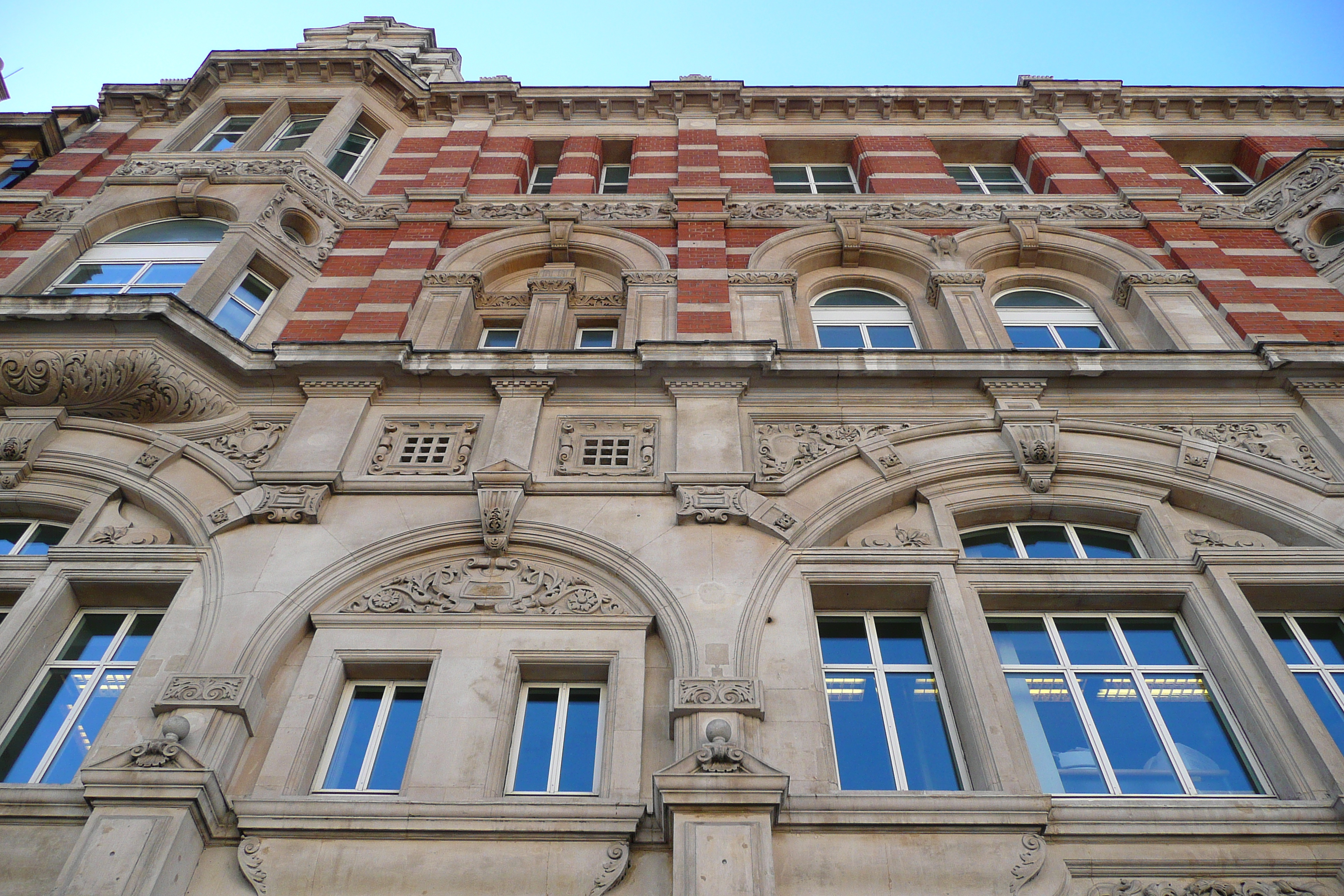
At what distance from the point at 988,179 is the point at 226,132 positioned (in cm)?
1520

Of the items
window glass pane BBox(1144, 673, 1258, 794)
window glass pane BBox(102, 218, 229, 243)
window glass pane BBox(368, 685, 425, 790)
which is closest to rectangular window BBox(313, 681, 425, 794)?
window glass pane BBox(368, 685, 425, 790)

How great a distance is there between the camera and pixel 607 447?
38.5ft

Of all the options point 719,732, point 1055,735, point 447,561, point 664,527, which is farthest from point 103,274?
point 1055,735

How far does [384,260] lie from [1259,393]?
1270 centimetres

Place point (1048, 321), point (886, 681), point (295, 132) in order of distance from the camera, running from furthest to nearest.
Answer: point (295, 132)
point (1048, 321)
point (886, 681)

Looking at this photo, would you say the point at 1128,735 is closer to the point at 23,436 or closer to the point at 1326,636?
the point at 1326,636

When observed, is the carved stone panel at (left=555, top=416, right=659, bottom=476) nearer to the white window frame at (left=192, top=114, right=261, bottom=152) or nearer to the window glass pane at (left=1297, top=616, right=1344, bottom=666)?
the window glass pane at (left=1297, top=616, right=1344, bottom=666)

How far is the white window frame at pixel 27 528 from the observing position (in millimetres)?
11016

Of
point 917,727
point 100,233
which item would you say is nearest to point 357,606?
point 917,727

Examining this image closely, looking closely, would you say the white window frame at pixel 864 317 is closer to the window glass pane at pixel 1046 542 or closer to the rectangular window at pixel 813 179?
the rectangular window at pixel 813 179

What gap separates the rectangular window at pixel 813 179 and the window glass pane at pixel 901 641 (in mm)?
10642

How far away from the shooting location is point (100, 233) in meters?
15.3

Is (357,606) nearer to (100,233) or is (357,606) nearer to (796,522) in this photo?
(796,522)

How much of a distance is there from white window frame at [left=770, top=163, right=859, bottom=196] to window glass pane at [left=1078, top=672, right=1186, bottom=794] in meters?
11.3
